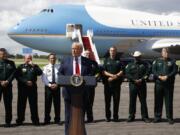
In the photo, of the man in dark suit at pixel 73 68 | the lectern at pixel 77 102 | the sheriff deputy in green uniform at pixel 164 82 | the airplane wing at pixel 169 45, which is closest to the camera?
the lectern at pixel 77 102

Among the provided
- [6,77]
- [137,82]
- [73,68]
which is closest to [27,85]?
[6,77]

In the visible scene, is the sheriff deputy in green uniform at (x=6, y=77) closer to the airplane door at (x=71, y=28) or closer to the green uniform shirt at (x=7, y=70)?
the green uniform shirt at (x=7, y=70)

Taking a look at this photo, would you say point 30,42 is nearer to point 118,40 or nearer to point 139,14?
point 118,40

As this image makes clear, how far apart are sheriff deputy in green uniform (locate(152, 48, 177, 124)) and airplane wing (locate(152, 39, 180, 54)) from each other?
55.7 feet

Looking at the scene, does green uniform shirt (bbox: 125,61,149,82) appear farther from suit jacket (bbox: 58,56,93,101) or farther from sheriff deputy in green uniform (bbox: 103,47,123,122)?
suit jacket (bbox: 58,56,93,101)

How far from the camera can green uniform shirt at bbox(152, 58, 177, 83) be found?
35.0 feet

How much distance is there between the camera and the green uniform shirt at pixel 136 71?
432 inches

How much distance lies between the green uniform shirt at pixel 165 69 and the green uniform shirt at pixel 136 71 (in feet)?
0.97

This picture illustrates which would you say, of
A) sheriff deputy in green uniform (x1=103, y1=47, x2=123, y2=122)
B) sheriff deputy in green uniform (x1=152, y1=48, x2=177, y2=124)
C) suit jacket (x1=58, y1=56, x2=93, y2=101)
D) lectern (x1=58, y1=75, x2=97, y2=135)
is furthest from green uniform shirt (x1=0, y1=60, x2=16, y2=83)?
sheriff deputy in green uniform (x1=152, y1=48, x2=177, y2=124)

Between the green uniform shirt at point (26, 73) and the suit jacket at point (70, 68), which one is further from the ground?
the suit jacket at point (70, 68)

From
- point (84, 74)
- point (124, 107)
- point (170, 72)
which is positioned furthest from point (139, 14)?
point (84, 74)

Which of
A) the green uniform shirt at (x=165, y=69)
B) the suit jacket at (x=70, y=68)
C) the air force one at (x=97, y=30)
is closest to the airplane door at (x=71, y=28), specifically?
the air force one at (x=97, y=30)

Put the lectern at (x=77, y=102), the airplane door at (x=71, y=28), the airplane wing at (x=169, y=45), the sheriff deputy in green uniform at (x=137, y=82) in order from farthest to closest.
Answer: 1. the airplane wing at (x=169, y=45)
2. the airplane door at (x=71, y=28)
3. the sheriff deputy in green uniform at (x=137, y=82)
4. the lectern at (x=77, y=102)

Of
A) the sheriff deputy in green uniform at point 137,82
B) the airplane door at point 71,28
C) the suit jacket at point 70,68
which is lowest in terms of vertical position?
the sheriff deputy in green uniform at point 137,82
